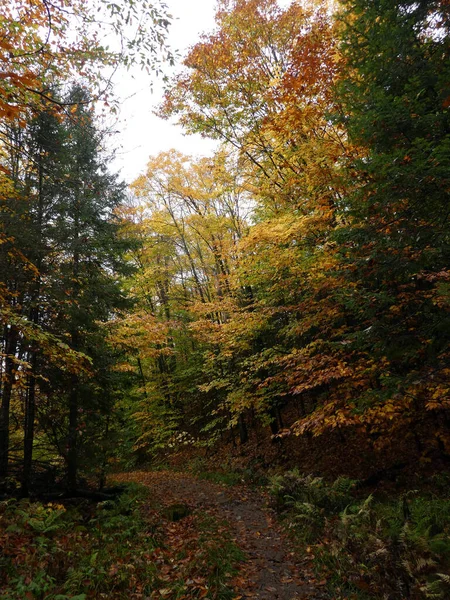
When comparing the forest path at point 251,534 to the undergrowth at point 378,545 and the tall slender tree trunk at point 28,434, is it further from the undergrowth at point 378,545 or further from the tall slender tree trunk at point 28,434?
the tall slender tree trunk at point 28,434

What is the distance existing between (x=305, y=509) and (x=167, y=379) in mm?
13638

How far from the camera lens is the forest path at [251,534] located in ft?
17.6

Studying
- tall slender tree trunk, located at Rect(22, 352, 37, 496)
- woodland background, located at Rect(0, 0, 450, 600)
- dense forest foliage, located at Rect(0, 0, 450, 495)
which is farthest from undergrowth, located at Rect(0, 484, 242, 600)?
dense forest foliage, located at Rect(0, 0, 450, 495)

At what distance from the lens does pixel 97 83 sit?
5.58 metres

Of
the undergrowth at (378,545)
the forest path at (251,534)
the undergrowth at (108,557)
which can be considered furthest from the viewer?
the forest path at (251,534)

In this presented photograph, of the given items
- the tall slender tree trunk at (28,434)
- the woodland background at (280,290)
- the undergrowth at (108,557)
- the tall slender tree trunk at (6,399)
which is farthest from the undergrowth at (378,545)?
the tall slender tree trunk at (6,399)

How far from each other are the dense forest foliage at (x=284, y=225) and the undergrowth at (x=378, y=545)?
Answer: 1.63 meters

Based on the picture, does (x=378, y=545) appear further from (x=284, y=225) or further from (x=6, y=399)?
(x=6, y=399)

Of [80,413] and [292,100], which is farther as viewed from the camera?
[80,413]

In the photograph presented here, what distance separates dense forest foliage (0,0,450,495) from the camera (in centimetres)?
587

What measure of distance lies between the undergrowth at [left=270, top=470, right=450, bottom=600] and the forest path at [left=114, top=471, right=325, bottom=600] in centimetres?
40

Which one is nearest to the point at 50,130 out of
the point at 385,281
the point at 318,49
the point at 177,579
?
the point at 318,49

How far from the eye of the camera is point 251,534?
7699 mm

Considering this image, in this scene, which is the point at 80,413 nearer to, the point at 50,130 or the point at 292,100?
the point at 50,130
